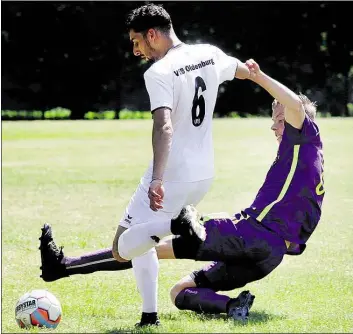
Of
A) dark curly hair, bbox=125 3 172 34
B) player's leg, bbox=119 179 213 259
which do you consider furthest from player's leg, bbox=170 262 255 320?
dark curly hair, bbox=125 3 172 34

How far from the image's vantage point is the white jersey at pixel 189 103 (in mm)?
5500

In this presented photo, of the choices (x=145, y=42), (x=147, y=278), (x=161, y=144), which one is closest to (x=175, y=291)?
(x=147, y=278)

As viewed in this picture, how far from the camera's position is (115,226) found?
1038cm

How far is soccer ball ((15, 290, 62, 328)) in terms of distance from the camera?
18.1 feet

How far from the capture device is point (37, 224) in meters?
10.6

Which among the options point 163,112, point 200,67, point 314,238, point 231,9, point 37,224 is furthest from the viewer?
point 231,9

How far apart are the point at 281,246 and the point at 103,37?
3378 centimetres

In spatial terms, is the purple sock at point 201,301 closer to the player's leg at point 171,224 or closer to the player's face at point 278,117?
the player's leg at point 171,224

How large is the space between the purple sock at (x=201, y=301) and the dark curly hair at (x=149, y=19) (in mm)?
1691

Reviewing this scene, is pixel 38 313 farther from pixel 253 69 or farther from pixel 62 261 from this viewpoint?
pixel 253 69

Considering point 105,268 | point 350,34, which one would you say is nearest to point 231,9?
point 350,34

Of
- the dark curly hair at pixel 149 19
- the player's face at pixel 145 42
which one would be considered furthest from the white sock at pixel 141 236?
the dark curly hair at pixel 149 19

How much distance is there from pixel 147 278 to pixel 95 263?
0.79 meters

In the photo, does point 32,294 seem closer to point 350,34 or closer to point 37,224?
point 37,224
